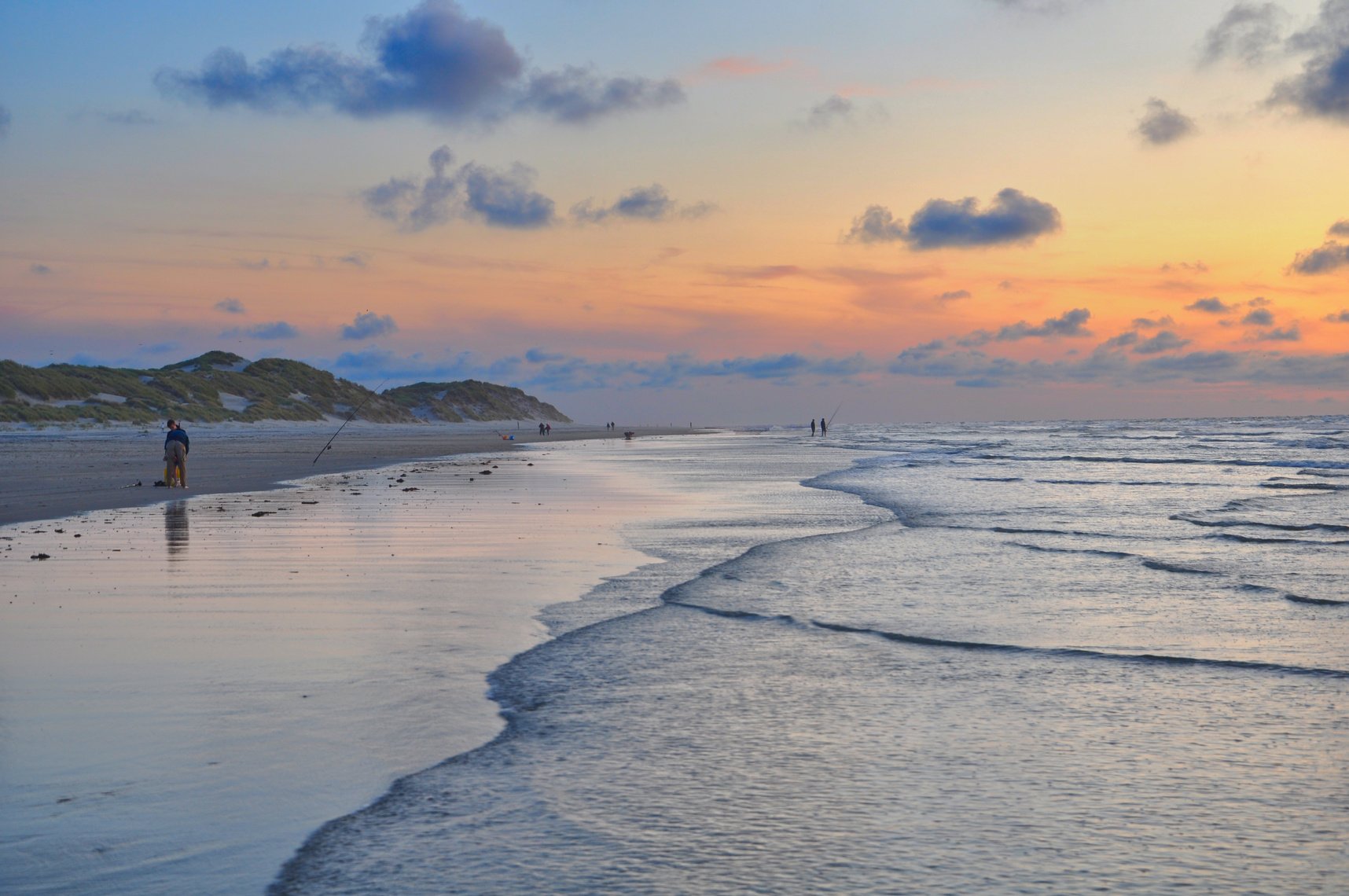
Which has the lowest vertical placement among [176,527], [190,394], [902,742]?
[902,742]

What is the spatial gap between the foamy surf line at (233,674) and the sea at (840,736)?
2.1 inches

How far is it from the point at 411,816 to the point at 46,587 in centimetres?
769

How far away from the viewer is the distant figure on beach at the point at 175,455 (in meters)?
24.6

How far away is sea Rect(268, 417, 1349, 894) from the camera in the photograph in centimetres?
405

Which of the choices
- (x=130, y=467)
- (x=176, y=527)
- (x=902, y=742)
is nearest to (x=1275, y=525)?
(x=902, y=742)

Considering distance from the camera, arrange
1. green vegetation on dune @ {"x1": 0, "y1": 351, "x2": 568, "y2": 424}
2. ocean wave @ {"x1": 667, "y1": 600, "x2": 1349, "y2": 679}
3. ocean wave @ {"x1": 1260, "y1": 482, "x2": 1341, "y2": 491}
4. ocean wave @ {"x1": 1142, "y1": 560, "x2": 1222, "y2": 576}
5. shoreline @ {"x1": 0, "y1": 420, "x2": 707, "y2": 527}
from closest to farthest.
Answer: ocean wave @ {"x1": 667, "y1": 600, "x2": 1349, "y2": 679} → ocean wave @ {"x1": 1142, "y1": 560, "x2": 1222, "y2": 576} → shoreline @ {"x1": 0, "y1": 420, "x2": 707, "y2": 527} → ocean wave @ {"x1": 1260, "y1": 482, "x2": 1341, "y2": 491} → green vegetation on dune @ {"x1": 0, "y1": 351, "x2": 568, "y2": 424}

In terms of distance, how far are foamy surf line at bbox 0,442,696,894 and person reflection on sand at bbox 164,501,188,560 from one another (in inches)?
4.6

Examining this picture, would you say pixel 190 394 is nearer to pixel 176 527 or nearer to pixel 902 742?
pixel 176 527

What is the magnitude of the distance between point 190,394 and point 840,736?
389ft

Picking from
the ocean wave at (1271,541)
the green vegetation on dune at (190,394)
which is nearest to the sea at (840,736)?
the ocean wave at (1271,541)

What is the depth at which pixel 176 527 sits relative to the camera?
16219mm

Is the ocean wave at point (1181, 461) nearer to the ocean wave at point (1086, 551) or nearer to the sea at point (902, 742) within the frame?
the ocean wave at point (1086, 551)

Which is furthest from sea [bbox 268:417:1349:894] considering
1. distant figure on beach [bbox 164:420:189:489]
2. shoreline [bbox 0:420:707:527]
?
distant figure on beach [bbox 164:420:189:489]

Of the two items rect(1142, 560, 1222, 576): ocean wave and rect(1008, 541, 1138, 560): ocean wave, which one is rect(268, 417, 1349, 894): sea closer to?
rect(1142, 560, 1222, 576): ocean wave
